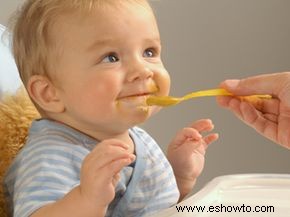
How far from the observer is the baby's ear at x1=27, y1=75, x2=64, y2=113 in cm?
82

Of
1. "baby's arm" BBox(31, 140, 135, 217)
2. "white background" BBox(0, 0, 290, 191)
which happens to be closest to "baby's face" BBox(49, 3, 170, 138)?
"baby's arm" BBox(31, 140, 135, 217)

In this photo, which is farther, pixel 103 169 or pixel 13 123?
pixel 13 123

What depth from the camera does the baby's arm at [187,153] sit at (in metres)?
0.95

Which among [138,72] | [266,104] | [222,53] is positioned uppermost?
[138,72]

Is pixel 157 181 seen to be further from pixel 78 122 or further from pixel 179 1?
pixel 179 1

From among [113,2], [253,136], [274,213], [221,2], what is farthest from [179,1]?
[274,213]

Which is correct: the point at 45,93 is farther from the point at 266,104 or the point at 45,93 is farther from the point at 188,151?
the point at 266,104

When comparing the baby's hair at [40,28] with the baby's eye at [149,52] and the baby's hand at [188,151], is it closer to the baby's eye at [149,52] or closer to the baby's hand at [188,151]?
the baby's eye at [149,52]

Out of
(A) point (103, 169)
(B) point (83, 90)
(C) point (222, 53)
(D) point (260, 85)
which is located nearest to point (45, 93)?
(B) point (83, 90)

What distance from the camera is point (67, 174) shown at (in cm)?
74

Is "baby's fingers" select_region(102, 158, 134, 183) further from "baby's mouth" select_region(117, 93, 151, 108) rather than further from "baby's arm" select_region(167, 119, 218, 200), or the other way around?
"baby's arm" select_region(167, 119, 218, 200)

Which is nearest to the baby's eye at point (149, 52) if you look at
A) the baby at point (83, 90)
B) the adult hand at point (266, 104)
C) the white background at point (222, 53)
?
the baby at point (83, 90)

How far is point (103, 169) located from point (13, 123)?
0.95 ft

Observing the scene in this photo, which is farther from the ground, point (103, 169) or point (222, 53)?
point (103, 169)
